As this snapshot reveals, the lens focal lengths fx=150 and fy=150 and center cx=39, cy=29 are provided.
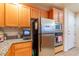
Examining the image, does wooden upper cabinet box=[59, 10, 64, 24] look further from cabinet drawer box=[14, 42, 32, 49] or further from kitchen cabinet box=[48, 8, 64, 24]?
cabinet drawer box=[14, 42, 32, 49]

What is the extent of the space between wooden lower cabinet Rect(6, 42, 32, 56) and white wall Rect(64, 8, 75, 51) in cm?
72

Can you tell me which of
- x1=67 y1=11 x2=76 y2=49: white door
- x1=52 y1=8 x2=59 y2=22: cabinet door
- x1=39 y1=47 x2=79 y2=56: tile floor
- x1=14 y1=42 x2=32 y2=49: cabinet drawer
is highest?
x1=52 y1=8 x2=59 y2=22: cabinet door

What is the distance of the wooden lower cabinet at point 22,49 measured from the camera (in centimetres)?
264

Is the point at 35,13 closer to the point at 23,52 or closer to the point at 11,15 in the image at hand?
the point at 11,15

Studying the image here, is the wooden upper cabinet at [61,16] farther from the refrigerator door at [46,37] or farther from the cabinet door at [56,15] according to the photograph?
the refrigerator door at [46,37]

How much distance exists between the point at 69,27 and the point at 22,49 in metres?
0.97

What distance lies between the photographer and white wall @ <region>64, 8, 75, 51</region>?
2.76 m

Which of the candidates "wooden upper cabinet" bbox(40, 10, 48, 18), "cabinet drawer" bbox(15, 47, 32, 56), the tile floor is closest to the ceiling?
"wooden upper cabinet" bbox(40, 10, 48, 18)

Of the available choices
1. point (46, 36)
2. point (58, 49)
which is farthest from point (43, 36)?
point (58, 49)

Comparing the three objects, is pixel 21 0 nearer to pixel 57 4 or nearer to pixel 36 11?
pixel 36 11

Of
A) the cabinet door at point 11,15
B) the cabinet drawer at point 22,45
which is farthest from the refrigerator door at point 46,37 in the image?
the cabinet door at point 11,15

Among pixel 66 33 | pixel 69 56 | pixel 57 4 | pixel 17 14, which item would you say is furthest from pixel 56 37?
pixel 17 14

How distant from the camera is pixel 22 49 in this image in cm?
282

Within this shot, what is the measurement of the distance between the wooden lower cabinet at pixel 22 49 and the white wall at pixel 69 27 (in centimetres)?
72
